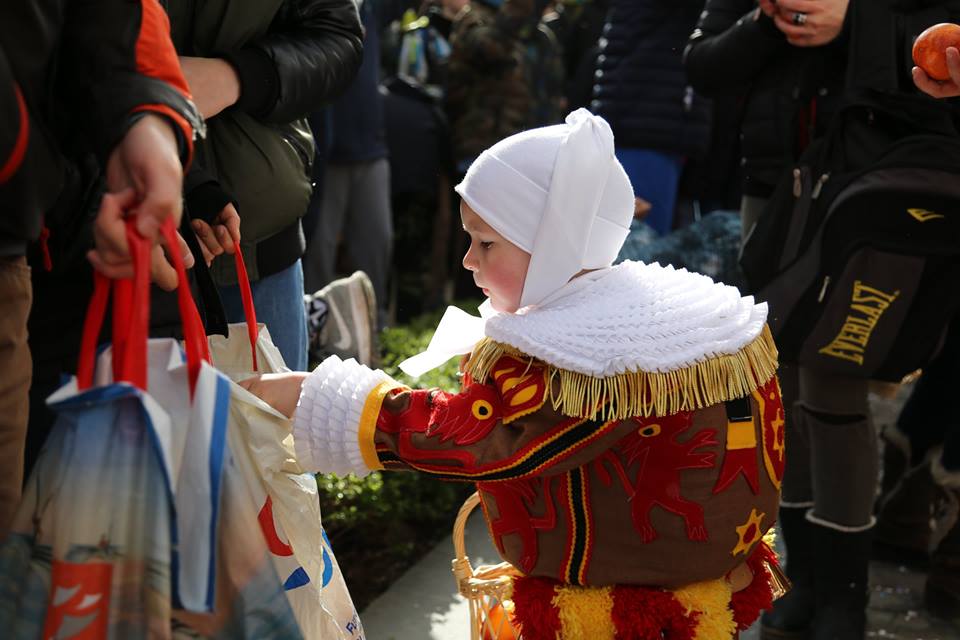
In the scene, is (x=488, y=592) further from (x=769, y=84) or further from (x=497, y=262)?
(x=769, y=84)

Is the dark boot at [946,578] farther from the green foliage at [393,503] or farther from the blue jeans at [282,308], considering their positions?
the blue jeans at [282,308]

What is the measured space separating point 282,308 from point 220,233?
0.40m

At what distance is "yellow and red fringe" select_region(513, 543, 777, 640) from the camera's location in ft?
6.64

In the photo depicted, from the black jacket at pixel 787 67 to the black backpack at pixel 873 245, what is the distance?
0.10 metres

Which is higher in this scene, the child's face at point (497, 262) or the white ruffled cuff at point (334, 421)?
the child's face at point (497, 262)

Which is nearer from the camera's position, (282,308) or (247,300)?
(247,300)

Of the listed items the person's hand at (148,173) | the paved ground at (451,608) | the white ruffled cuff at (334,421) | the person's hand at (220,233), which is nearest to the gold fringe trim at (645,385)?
the white ruffled cuff at (334,421)

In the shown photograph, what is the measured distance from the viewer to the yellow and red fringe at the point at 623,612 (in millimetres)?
2025

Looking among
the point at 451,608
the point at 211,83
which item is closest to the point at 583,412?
the point at 211,83

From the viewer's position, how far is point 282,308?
92.4 inches

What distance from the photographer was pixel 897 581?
358cm

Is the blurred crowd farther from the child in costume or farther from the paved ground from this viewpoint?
the child in costume

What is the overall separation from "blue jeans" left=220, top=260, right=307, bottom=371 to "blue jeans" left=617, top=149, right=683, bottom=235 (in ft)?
8.53

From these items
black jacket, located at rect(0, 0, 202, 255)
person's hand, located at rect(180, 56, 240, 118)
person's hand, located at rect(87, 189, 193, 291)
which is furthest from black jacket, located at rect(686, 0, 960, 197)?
person's hand, located at rect(87, 189, 193, 291)
